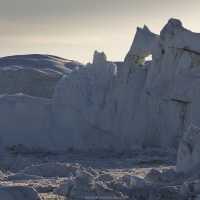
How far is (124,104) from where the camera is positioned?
21.5 meters

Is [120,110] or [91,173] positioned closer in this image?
[91,173]

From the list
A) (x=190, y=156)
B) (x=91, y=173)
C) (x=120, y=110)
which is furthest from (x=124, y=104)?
(x=190, y=156)

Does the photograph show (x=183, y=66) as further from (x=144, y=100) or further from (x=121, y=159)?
(x=121, y=159)

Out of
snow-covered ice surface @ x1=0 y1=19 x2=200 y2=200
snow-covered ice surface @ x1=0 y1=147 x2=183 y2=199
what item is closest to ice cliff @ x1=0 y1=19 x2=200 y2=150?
snow-covered ice surface @ x1=0 y1=19 x2=200 y2=200

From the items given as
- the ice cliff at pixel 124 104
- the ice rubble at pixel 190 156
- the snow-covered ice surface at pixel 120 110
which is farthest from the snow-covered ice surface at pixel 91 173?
the ice cliff at pixel 124 104

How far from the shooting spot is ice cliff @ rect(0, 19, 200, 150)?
20156 millimetres

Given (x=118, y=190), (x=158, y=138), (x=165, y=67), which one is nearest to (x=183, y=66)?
(x=165, y=67)

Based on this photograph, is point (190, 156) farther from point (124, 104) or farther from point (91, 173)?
point (124, 104)

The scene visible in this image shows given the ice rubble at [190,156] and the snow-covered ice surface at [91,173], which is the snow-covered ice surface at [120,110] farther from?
the ice rubble at [190,156]

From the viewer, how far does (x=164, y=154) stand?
61.8 ft

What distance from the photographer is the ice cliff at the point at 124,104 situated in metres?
20.2

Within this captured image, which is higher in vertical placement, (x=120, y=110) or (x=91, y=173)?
(x=120, y=110)

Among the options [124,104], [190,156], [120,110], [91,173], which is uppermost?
[124,104]

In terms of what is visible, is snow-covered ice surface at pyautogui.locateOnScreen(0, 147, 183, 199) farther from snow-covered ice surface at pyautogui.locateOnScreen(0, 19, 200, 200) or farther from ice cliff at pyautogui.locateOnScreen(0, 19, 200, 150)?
ice cliff at pyautogui.locateOnScreen(0, 19, 200, 150)
